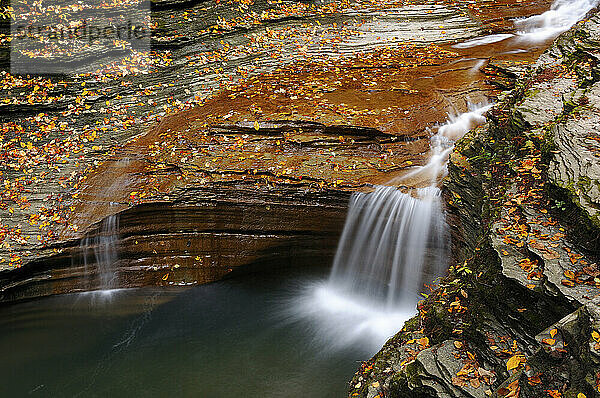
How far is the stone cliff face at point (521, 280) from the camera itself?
3.22 m

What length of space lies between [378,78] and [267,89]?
2.22 meters

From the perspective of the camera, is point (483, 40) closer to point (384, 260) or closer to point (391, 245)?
point (391, 245)

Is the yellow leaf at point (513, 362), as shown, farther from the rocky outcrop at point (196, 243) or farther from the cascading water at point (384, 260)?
the rocky outcrop at point (196, 243)

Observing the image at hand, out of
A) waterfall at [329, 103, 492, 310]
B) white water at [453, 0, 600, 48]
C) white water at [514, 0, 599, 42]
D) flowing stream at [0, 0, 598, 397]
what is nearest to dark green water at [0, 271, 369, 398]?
flowing stream at [0, 0, 598, 397]

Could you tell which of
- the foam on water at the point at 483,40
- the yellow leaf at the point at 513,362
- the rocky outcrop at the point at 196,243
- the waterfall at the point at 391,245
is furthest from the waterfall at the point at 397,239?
the yellow leaf at the point at 513,362

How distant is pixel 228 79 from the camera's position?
9992 mm

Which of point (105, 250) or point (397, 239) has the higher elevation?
point (397, 239)

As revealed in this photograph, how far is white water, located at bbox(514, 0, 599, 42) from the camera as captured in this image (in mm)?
10352

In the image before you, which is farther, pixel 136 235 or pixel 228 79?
pixel 228 79

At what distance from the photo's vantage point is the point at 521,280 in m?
3.74

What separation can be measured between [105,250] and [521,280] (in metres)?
6.50

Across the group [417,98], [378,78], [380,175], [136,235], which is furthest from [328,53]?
[136,235]

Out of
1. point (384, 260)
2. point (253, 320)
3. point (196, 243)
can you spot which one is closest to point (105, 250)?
point (196, 243)

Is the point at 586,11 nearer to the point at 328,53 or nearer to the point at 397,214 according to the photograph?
the point at 328,53
